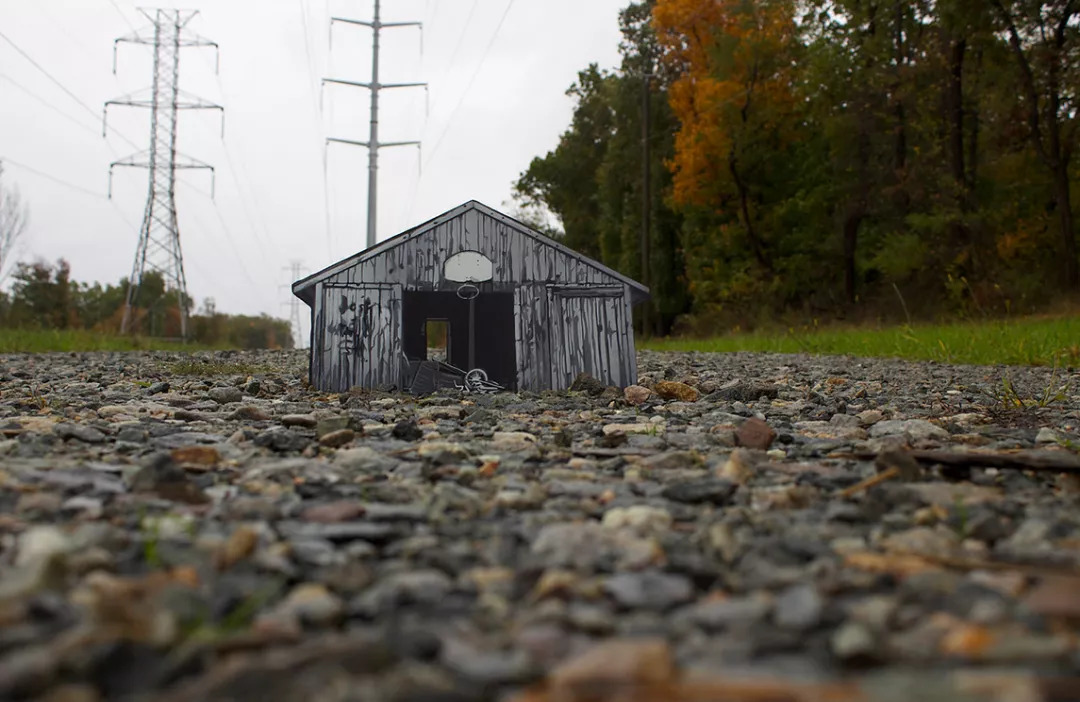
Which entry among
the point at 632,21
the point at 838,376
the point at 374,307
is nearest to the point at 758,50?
the point at 632,21

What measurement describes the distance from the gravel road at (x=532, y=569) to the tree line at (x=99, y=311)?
2221 centimetres

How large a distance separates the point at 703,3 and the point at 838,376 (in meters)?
23.6

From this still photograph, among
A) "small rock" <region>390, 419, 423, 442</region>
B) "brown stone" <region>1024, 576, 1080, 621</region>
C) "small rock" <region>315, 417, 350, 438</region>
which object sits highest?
"small rock" <region>315, 417, 350, 438</region>

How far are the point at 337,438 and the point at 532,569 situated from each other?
2.37m

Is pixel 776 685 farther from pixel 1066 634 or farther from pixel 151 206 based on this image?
pixel 151 206

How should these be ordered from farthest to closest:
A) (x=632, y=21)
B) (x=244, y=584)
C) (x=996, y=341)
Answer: (x=632, y=21)
(x=996, y=341)
(x=244, y=584)

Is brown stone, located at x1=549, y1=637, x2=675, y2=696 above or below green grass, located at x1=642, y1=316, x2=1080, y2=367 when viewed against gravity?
below

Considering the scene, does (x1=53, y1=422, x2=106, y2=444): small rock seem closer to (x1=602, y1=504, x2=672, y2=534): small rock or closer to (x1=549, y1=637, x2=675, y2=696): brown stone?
(x1=602, y1=504, x2=672, y2=534): small rock

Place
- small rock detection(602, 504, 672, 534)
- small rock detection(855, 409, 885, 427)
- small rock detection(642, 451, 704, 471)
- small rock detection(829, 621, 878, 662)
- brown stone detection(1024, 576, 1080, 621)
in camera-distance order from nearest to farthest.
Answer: small rock detection(829, 621, 878, 662)
brown stone detection(1024, 576, 1080, 621)
small rock detection(602, 504, 672, 534)
small rock detection(642, 451, 704, 471)
small rock detection(855, 409, 885, 427)

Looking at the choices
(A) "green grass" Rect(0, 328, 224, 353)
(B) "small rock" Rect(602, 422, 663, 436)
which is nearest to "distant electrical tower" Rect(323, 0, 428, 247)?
(A) "green grass" Rect(0, 328, 224, 353)

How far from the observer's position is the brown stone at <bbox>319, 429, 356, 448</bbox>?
4230 millimetres

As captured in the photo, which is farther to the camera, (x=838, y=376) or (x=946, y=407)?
(x=838, y=376)

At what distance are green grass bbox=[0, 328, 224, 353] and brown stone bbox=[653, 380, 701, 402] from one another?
13860 millimetres

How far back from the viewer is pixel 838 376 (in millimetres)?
10195
